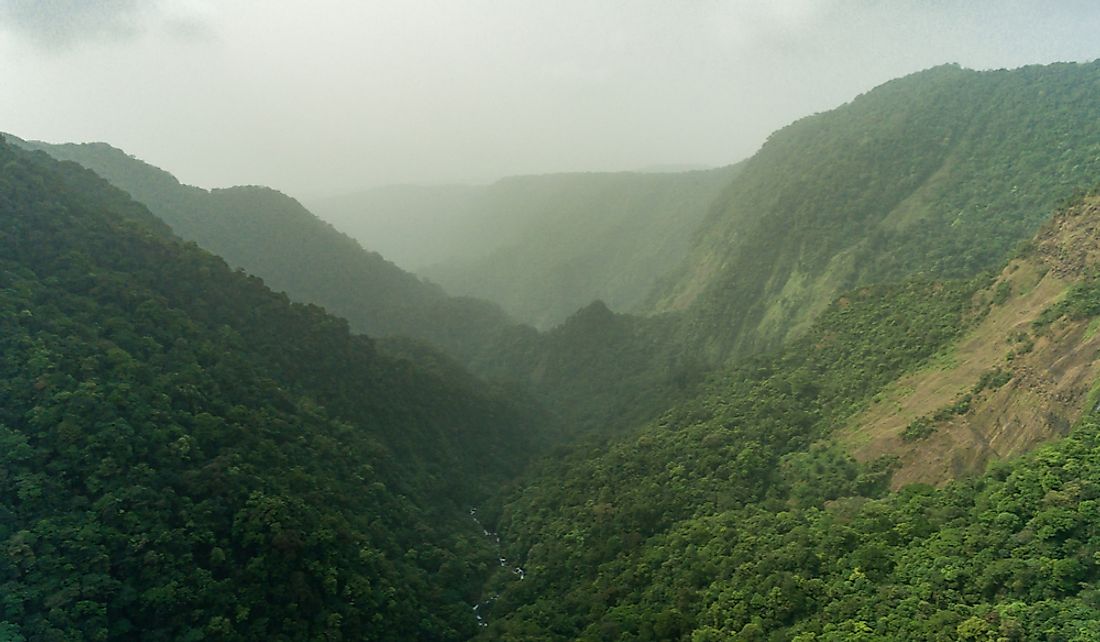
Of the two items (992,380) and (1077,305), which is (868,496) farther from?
(1077,305)

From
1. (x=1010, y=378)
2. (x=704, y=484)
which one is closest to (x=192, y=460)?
(x=704, y=484)

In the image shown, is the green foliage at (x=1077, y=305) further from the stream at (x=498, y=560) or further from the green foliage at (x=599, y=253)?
the green foliage at (x=599, y=253)

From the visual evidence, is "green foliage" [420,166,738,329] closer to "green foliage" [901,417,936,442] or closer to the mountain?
the mountain

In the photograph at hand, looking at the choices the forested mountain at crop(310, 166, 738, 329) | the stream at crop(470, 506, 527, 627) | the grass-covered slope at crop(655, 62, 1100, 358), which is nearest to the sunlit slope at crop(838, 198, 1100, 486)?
the grass-covered slope at crop(655, 62, 1100, 358)

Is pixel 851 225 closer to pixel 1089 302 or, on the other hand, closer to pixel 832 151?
pixel 832 151

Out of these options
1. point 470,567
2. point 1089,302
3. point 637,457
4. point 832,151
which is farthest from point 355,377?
point 832,151

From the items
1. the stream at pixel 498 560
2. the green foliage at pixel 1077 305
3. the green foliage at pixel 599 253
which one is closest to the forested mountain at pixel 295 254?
the green foliage at pixel 599 253
